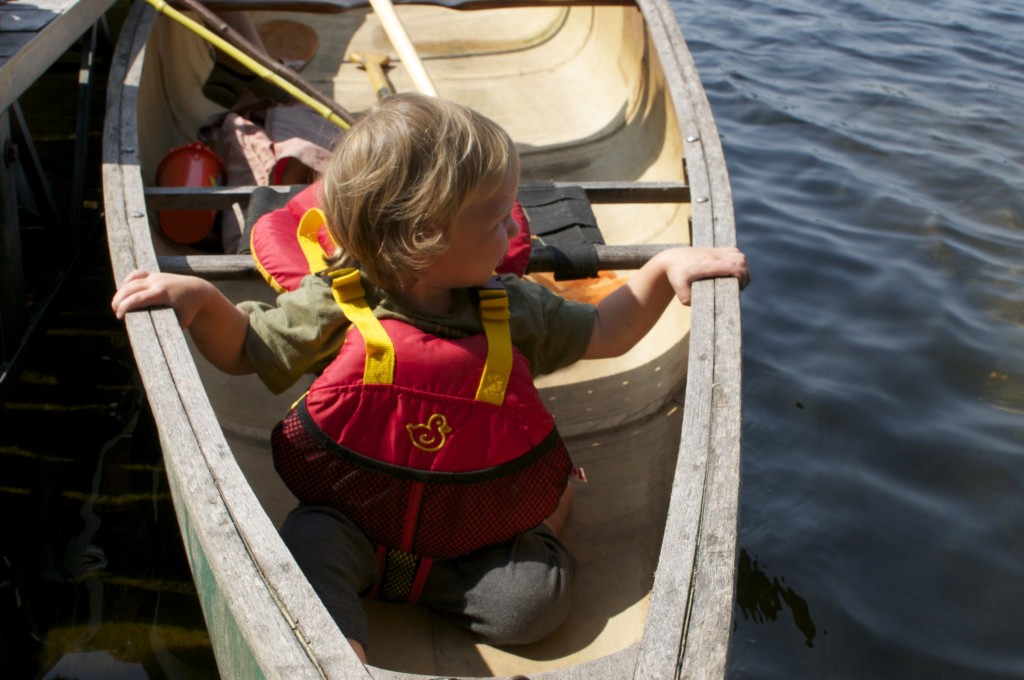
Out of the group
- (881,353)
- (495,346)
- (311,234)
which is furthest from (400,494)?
(881,353)

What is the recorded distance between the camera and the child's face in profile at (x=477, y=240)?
6.32 feet

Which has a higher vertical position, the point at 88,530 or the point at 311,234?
the point at 311,234

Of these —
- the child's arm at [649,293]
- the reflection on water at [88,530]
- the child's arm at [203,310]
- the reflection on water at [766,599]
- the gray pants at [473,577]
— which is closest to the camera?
the gray pants at [473,577]

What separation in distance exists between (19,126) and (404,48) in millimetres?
1388

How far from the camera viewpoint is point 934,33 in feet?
24.2

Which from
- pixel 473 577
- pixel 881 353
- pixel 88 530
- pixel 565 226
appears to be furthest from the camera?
pixel 881 353

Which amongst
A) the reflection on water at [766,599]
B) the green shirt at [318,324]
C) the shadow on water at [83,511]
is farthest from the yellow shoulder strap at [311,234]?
the reflection on water at [766,599]

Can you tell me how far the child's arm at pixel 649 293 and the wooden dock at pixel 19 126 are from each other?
1.85 metres

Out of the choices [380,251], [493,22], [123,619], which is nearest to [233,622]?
[380,251]

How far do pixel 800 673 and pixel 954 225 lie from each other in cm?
296

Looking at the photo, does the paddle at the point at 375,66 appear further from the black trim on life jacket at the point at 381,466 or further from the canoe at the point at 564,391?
the black trim on life jacket at the point at 381,466

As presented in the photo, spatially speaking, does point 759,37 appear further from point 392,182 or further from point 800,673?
point 392,182

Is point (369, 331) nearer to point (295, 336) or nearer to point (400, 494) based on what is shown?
point (295, 336)

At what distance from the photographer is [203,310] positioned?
82.4 inches
